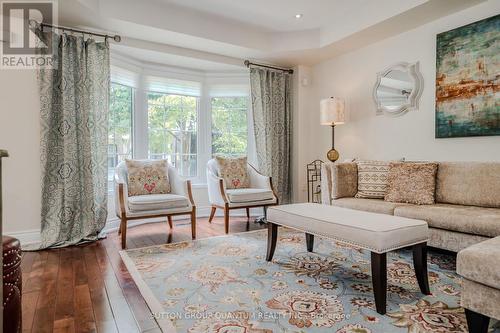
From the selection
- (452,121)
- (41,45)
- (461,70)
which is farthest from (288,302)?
(41,45)

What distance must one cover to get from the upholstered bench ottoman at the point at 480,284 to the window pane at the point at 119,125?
381cm

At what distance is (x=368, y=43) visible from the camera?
3959 mm

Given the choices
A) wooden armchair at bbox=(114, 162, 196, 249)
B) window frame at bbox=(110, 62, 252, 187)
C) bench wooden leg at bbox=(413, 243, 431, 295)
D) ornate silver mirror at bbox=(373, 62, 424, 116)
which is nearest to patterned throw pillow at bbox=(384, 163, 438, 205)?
ornate silver mirror at bbox=(373, 62, 424, 116)

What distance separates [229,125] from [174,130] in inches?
35.1

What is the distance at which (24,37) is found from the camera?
3.11 meters

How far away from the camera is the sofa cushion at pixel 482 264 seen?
1.36 meters

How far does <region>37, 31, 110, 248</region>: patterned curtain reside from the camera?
315 cm

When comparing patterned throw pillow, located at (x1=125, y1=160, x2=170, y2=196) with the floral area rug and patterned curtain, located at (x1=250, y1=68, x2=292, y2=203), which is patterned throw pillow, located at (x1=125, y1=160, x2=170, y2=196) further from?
patterned curtain, located at (x1=250, y1=68, x2=292, y2=203)

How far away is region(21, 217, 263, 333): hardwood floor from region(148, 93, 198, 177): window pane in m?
1.63

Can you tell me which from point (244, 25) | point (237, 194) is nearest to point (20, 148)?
point (237, 194)

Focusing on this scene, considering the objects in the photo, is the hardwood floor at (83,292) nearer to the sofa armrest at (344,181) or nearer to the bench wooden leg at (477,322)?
the bench wooden leg at (477,322)

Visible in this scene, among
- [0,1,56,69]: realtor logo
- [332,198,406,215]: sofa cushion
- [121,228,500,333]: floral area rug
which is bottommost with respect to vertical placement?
[121,228,500,333]: floral area rug

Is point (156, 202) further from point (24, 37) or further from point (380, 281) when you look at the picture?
point (380, 281)

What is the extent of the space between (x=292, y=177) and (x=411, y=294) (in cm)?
305
